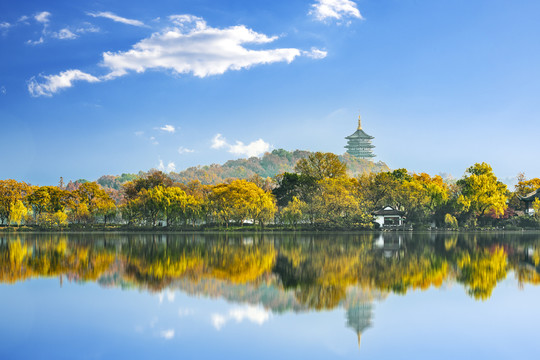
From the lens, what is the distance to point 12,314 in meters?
11.2

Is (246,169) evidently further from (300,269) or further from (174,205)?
(300,269)

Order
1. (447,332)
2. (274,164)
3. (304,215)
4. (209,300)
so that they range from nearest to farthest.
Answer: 1. (447,332)
2. (209,300)
3. (304,215)
4. (274,164)

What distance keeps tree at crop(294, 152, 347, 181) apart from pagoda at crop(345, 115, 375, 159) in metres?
73.4

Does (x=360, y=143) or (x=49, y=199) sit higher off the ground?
(x=360, y=143)

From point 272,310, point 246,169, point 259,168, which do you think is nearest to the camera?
point 272,310

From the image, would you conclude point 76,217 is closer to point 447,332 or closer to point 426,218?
point 426,218

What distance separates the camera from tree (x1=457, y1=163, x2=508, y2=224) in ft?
161

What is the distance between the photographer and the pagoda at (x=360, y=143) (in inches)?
5113

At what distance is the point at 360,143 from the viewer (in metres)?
131

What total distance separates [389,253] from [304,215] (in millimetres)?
25103

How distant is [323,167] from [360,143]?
75063 millimetres

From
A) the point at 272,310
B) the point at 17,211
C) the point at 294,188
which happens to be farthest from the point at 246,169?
the point at 272,310

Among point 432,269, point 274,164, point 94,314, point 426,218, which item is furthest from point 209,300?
point 274,164

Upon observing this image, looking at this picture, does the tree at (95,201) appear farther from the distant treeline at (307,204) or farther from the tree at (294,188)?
the tree at (294,188)
